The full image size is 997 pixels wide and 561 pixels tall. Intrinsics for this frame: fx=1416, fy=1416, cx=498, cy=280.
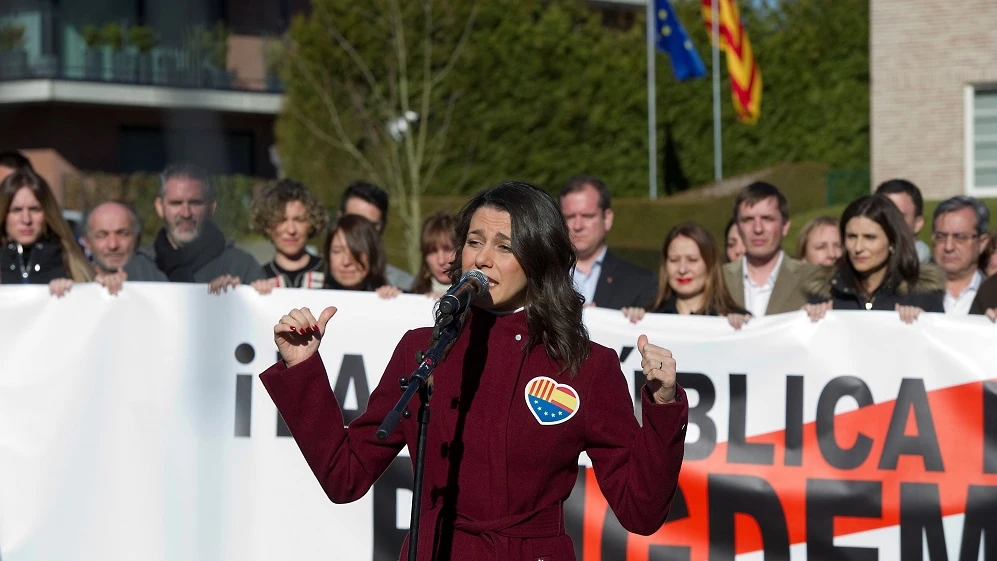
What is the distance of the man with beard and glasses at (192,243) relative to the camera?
254 inches

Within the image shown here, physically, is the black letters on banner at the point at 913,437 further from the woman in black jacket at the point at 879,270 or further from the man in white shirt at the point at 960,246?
the man in white shirt at the point at 960,246

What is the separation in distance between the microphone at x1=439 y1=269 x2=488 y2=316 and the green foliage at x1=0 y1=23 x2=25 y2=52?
1011 inches

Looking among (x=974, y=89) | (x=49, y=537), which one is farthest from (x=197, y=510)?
(x=974, y=89)

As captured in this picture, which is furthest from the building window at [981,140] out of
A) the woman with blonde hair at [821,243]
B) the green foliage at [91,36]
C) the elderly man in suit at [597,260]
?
the green foliage at [91,36]

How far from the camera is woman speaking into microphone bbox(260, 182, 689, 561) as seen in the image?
3227 mm

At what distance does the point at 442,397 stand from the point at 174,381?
2.77 metres

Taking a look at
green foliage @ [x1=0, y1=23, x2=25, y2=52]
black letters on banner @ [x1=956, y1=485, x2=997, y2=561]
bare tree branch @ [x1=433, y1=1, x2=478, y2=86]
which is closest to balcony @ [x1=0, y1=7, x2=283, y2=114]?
green foliage @ [x1=0, y1=23, x2=25, y2=52]

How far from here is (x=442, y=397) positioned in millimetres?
3314

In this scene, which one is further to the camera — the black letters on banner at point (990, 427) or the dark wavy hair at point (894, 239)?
the dark wavy hair at point (894, 239)

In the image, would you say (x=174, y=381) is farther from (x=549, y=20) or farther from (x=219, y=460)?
(x=549, y=20)

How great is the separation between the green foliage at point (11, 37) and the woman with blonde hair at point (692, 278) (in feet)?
76.5

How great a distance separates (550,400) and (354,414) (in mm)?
2604

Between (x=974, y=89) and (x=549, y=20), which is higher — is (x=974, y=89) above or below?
below

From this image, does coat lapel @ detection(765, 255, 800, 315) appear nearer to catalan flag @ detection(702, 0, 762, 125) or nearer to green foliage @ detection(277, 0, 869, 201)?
green foliage @ detection(277, 0, 869, 201)
